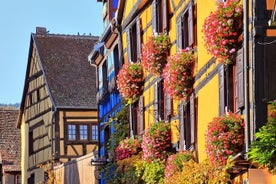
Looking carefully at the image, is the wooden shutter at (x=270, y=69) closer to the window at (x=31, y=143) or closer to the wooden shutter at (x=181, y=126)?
the wooden shutter at (x=181, y=126)

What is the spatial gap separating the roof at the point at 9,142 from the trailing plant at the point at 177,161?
31.8 m

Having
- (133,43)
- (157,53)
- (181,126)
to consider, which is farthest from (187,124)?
(133,43)

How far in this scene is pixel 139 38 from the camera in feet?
76.1

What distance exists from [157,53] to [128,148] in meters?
3.60

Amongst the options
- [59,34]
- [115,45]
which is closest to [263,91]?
[115,45]

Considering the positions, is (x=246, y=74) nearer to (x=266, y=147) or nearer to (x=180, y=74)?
(x=266, y=147)

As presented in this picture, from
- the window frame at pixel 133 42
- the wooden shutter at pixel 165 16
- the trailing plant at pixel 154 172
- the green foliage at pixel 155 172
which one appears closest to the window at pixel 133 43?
the window frame at pixel 133 42

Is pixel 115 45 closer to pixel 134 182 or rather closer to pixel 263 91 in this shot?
pixel 134 182

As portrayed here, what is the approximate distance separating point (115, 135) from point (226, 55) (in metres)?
10.4

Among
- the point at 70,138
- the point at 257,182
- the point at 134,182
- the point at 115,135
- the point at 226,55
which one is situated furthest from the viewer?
the point at 70,138

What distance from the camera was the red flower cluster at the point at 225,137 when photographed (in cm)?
1488

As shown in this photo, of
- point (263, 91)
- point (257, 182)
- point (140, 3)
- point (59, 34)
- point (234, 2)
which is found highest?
point (59, 34)

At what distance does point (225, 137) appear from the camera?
1484cm

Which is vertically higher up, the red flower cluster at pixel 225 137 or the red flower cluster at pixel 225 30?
the red flower cluster at pixel 225 30
